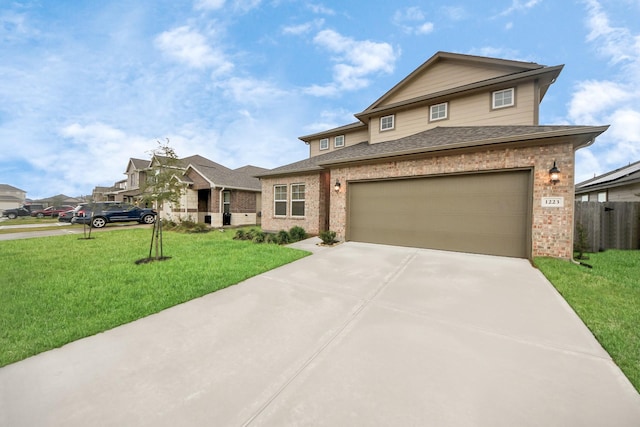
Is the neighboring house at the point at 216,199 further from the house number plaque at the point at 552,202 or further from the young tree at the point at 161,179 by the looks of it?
the house number plaque at the point at 552,202

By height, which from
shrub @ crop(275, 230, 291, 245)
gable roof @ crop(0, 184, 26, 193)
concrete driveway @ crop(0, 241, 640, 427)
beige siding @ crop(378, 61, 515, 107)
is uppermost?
beige siding @ crop(378, 61, 515, 107)

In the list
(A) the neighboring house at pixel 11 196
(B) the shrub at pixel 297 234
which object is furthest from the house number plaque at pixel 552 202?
(A) the neighboring house at pixel 11 196

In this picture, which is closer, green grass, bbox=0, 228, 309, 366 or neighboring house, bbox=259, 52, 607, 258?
green grass, bbox=0, 228, 309, 366

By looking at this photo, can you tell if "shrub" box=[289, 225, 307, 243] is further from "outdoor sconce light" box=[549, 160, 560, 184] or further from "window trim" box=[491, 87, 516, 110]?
"window trim" box=[491, 87, 516, 110]

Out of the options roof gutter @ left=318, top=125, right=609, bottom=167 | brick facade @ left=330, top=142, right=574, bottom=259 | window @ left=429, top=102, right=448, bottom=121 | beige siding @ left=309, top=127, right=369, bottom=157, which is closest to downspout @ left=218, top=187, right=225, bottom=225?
beige siding @ left=309, top=127, right=369, bottom=157

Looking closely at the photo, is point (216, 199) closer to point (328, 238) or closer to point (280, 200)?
point (280, 200)

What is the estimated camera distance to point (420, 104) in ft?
33.8

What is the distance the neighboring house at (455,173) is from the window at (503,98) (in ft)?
0.10

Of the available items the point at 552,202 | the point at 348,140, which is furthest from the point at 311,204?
the point at 552,202

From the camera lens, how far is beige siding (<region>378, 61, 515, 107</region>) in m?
9.39

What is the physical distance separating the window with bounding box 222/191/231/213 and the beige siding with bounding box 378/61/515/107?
40.8 feet

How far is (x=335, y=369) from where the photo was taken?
7.51 feet

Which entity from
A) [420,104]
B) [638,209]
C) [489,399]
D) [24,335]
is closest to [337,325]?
[489,399]

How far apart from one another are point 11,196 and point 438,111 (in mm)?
77589
